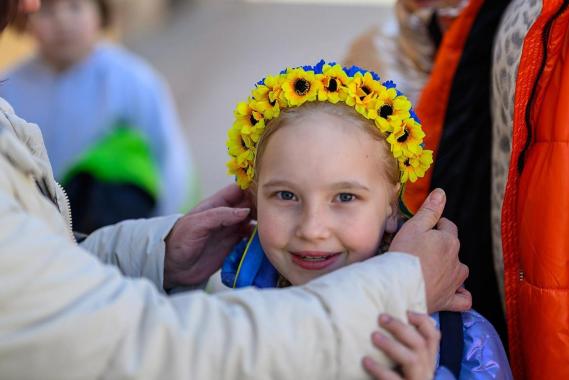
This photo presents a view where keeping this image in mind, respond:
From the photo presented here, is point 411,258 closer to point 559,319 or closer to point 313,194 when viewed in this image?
point 313,194

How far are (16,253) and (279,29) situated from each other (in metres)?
7.45

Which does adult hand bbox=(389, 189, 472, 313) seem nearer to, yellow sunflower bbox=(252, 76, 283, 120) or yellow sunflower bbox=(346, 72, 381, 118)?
yellow sunflower bbox=(346, 72, 381, 118)

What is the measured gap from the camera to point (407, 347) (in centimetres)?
162

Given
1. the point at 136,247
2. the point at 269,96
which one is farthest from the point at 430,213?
the point at 136,247

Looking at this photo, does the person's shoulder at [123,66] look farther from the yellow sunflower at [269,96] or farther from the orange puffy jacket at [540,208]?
the orange puffy jacket at [540,208]

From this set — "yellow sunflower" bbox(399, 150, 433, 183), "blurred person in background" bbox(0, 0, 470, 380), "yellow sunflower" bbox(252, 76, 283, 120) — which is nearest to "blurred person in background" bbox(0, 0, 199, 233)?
"yellow sunflower" bbox(252, 76, 283, 120)

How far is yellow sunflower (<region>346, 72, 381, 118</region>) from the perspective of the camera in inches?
74.8

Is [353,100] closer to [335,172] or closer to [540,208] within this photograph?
[335,172]

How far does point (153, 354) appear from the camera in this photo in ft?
4.84

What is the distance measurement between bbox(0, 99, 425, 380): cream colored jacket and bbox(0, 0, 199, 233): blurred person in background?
10.7 feet

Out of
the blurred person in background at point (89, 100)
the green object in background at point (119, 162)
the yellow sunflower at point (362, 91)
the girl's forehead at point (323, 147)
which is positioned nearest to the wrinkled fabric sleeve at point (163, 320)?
the girl's forehead at point (323, 147)

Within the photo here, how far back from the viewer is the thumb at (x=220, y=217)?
2230mm

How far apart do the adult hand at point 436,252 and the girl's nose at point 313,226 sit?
16 centimetres

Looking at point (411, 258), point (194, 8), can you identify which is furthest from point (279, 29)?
point (411, 258)
